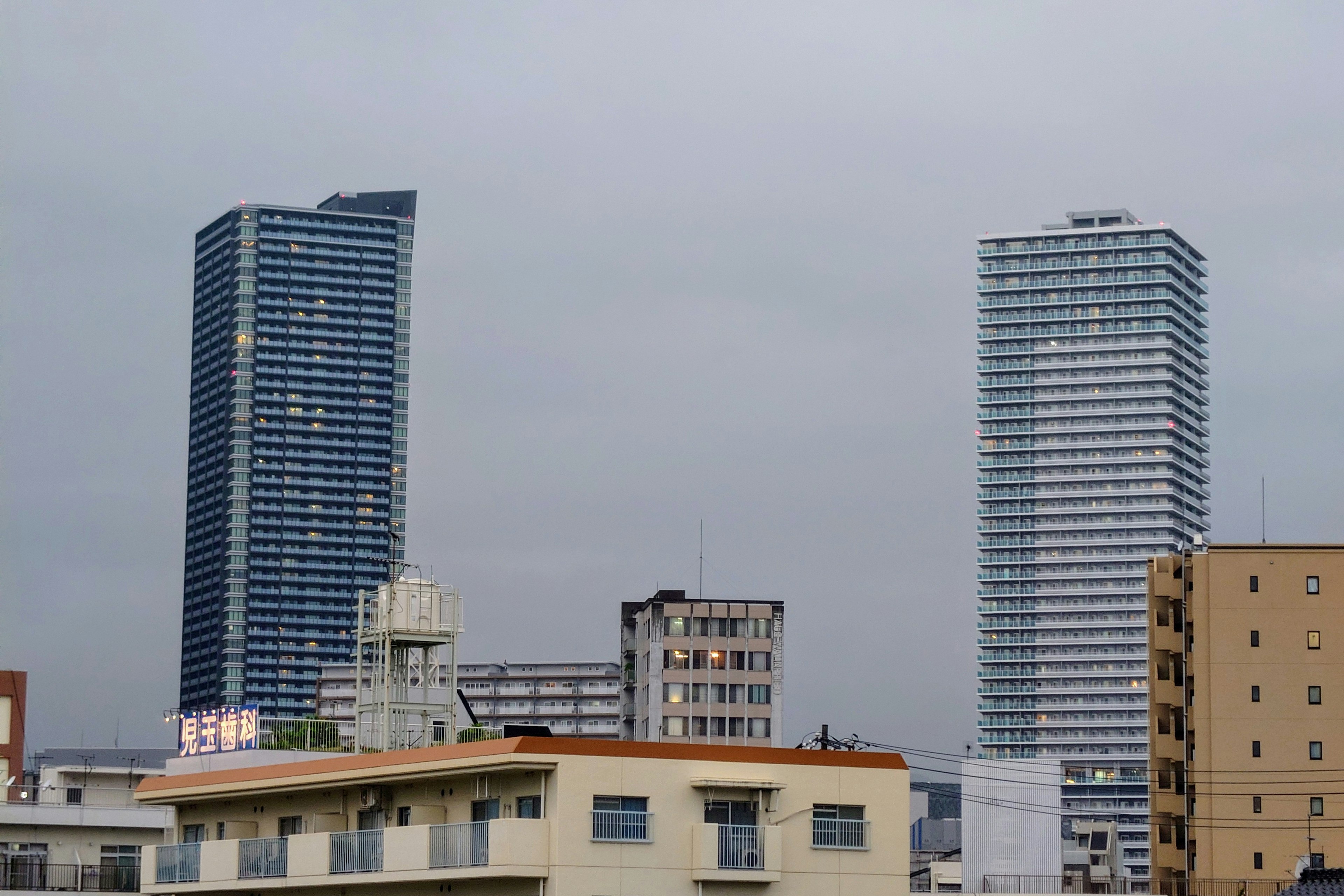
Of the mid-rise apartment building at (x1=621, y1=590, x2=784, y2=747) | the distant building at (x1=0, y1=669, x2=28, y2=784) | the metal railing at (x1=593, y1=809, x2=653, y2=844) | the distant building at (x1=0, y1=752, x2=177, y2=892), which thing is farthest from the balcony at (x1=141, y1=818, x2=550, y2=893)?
the mid-rise apartment building at (x1=621, y1=590, x2=784, y2=747)

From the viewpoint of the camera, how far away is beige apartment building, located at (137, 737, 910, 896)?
181 feet

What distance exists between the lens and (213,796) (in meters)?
67.4

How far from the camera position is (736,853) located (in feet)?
187

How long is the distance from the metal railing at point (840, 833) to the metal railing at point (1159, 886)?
2115 inches

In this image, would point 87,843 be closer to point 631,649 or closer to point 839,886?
point 839,886

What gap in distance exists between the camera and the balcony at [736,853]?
185ft

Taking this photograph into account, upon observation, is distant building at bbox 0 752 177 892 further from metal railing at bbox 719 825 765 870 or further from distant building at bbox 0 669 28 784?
metal railing at bbox 719 825 765 870

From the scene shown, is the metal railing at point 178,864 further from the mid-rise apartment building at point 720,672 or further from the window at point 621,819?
the mid-rise apartment building at point 720,672

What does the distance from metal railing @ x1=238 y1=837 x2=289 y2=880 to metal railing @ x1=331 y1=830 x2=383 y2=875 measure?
2381mm

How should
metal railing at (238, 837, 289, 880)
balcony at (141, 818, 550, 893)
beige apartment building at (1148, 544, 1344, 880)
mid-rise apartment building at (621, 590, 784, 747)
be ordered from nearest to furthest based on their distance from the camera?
balcony at (141, 818, 550, 893)
metal railing at (238, 837, 289, 880)
beige apartment building at (1148, 544, 1344, 880)
mid-rise apartment building at (621, 590, 784, 747)

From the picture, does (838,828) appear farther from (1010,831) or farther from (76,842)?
(1010,831)

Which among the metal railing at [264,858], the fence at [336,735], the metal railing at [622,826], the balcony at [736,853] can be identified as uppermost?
the fence at [336,735]

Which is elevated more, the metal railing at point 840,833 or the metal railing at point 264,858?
the metal railing at point 840,833

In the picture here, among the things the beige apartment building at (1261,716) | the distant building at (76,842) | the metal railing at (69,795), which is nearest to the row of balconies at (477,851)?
the distant building at (76,842)
